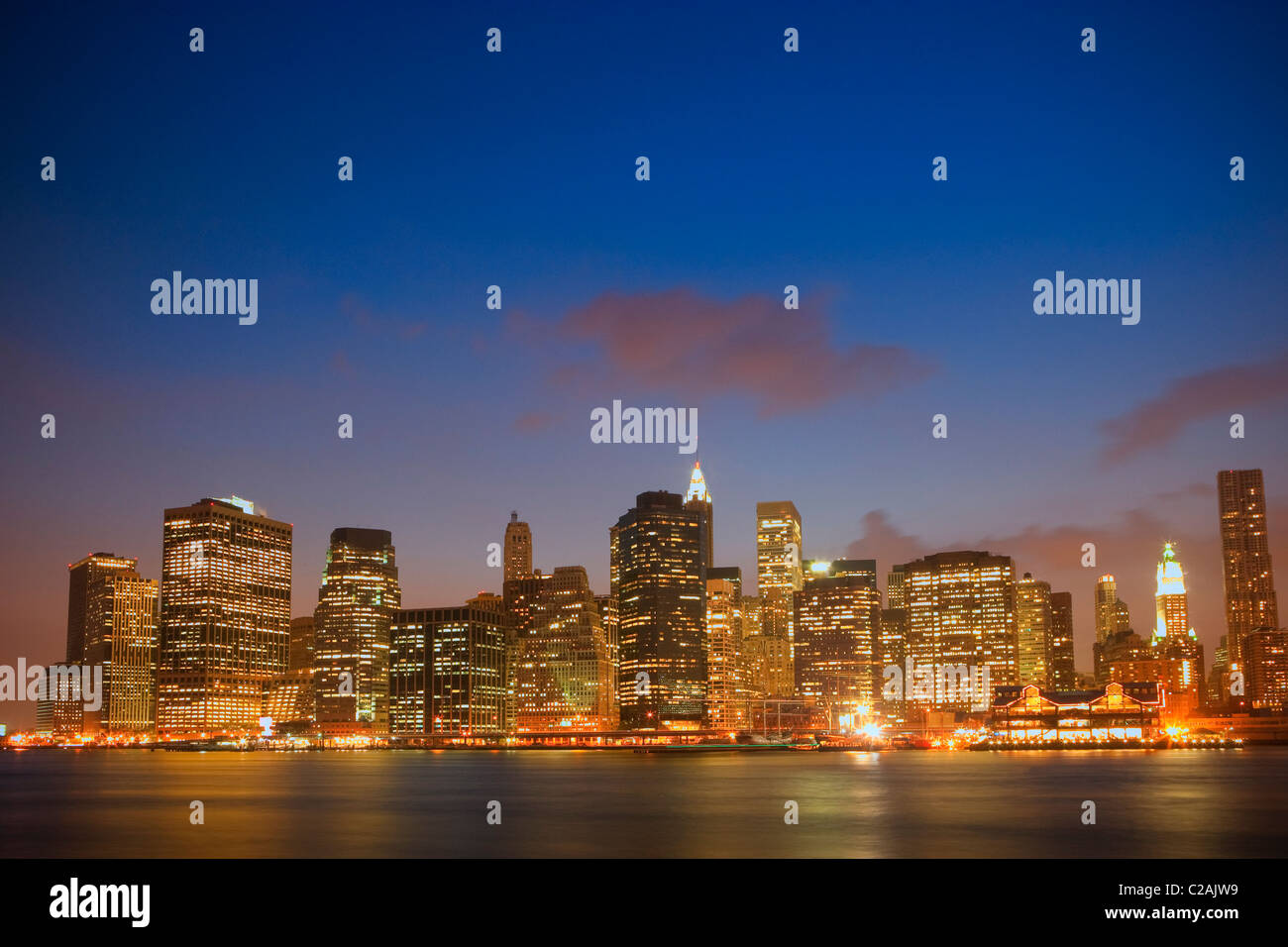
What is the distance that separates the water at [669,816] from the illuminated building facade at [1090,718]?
84.7 metres

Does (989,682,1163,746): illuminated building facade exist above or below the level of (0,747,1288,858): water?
below

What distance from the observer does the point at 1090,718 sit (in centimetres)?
19012

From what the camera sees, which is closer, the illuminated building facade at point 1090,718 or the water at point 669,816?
the water at point 669,816

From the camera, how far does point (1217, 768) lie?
115 meters

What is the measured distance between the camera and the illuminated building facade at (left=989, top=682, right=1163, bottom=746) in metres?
189

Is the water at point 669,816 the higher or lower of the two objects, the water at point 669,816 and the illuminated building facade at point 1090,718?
the higher

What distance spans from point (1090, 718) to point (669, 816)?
5819 inches

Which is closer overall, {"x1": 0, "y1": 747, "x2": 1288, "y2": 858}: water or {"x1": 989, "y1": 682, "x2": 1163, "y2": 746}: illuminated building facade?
{"x1": 0, "y1": 747, "x2": 1288, "y2": 858}: water

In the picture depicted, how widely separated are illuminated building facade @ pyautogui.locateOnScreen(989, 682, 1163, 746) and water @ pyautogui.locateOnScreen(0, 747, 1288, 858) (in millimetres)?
84668

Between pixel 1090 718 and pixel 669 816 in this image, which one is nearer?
pixel 669 816

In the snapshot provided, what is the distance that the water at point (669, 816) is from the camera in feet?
149
